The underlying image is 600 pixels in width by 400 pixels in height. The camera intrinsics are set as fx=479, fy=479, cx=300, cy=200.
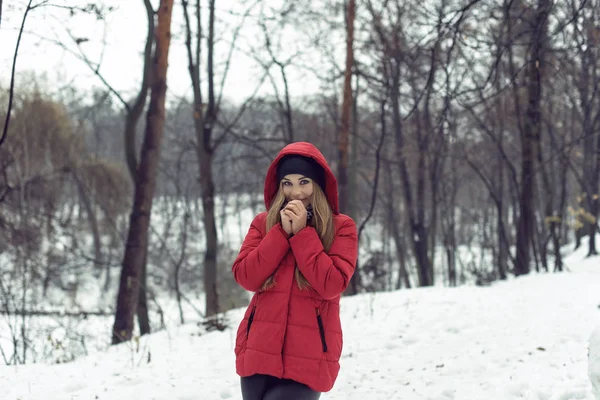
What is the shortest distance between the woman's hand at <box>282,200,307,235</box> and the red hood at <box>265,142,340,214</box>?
27cm

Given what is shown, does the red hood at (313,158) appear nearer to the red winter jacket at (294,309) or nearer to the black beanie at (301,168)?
the black beanie at (301,168)

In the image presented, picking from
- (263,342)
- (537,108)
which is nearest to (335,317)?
(263,342)

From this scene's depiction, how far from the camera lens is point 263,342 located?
2.05 m

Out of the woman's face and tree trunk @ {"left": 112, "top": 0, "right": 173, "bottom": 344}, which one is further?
tree trunk @ {"left": 112, "top": 0, "right": 173, "bottom": 344}

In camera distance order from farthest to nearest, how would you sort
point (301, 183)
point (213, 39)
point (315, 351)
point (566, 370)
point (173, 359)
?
1. point (213, 39)
2. point (173, 359)
3. point (566, 370)
4. point (301, 183)
5. point (315, 351)

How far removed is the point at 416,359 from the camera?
4.81 meters

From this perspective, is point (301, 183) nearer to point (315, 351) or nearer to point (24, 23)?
point (315, 351)

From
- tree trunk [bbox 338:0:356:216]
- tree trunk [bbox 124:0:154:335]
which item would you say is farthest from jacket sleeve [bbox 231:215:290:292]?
tree trunk [bbox 338:0:356:216]

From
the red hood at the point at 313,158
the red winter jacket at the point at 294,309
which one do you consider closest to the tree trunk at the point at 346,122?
the red hood at the point at 313,158

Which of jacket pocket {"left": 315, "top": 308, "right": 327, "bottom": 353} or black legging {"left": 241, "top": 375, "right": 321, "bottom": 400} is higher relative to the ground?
jacket pocket {"left": 315, "top": 308, "right": 327, "bottom": 353}

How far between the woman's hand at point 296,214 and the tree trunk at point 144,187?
502cm

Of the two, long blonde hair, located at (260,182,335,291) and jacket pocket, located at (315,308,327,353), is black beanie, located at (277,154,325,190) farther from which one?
jacket pocket, located at (315,308,327,353)

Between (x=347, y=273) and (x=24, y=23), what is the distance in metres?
3.30

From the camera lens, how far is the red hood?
90.8 inches
